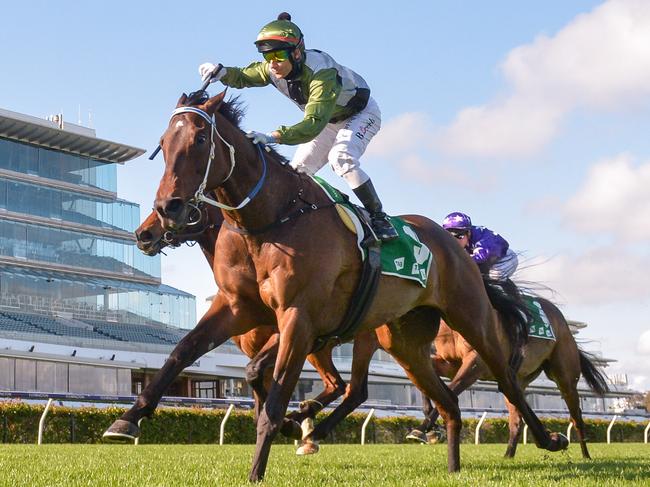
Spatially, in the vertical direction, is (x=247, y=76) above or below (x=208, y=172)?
above

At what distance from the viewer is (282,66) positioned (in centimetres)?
532

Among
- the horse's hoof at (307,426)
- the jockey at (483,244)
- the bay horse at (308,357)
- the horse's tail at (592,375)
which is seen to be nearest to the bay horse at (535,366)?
the horse's tail at (592,375)

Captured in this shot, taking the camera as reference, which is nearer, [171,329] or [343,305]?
[343,305]

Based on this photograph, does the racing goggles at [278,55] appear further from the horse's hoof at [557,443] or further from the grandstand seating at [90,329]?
the grandstand seating at [90,329]

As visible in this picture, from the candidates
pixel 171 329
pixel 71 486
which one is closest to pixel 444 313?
pixel 71 486

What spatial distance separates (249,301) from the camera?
4.99 m

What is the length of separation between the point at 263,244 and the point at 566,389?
5669mm

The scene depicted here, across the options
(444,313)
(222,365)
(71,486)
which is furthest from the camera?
(222,365)

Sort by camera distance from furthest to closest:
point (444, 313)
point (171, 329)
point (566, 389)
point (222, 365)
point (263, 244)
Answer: point (171, 329) → point (222, 365) → point (566, 389) → point (444, 313) → point (263, 244)

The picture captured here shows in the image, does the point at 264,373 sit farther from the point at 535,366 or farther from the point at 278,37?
the point at 535,366

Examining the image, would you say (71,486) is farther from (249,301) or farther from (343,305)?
(343,305)

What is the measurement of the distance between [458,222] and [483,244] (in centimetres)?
33

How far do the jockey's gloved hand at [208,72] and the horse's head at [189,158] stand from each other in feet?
1.34

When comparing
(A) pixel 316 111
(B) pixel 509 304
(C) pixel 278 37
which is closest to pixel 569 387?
(B) pixel 509 304
